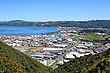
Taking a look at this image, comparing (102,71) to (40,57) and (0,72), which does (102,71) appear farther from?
(40,57)

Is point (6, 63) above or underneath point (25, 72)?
above

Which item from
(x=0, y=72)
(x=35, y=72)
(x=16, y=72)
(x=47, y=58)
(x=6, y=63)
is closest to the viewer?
(x=0, y=72)

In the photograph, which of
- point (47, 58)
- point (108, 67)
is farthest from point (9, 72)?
point (47, 58)

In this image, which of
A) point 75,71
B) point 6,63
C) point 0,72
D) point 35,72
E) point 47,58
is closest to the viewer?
point 0,72

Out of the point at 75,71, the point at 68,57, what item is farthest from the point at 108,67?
the point at 68,57

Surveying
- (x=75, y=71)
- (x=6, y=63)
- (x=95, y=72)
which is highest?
(x=6, y=63)

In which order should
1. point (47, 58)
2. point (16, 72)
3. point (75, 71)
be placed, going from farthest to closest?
point (47, 58)
point (75, 71)
point (16, 72)

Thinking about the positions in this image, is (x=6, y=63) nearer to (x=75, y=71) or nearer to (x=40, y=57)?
(x=75, y=71)

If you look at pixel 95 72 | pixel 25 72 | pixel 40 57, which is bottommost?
pixel 40 57

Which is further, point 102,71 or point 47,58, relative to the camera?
point 47,58
